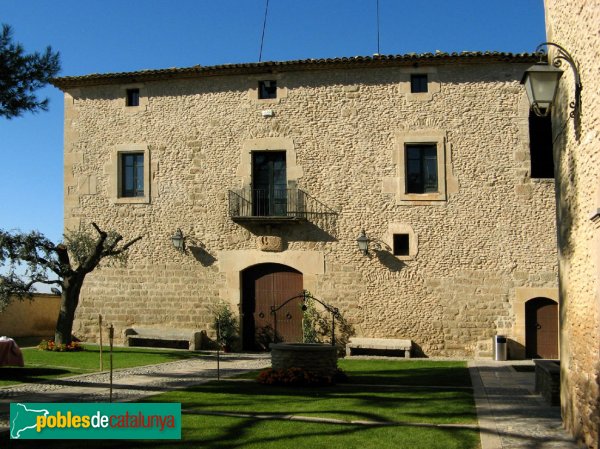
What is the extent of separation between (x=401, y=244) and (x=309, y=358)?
22.8ft

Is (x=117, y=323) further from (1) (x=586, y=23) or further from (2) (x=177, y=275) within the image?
(1) (x=586, y=23)

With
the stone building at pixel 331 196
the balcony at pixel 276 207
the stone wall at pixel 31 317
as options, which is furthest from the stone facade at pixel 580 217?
the stone wall at pixel 31 317

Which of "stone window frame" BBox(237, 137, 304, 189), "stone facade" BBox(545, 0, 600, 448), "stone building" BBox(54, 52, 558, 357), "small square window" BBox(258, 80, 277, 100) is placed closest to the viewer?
"stone facade" BBox(545, 0, 600, 448)

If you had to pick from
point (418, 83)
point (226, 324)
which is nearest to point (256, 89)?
point (418, 83)

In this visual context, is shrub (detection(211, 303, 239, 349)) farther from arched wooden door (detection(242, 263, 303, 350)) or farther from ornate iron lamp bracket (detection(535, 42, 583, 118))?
ornate iron lamp bracket (detection(535, 42, 583, 118))

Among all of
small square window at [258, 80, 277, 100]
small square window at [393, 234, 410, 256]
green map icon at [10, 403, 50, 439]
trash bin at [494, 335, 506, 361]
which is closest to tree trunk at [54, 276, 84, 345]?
small square window at [258, 80, 277, 100]

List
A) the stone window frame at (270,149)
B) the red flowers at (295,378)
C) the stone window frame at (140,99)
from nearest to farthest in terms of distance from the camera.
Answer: the red flowers at (295,378) < the stone window frame at (270,149) < the stone window frame at (140,99)

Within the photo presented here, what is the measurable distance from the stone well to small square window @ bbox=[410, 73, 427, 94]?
880 centimetres

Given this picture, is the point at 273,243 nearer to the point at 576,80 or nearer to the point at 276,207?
Answer: the point at 276,207

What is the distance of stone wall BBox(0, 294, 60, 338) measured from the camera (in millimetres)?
21952

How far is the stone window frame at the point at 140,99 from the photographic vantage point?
1894cm

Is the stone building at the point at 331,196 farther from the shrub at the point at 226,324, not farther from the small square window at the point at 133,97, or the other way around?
the shrub at the point at 226,324

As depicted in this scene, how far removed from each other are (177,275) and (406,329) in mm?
6255

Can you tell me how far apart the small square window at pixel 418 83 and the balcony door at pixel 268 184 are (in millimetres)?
3808
